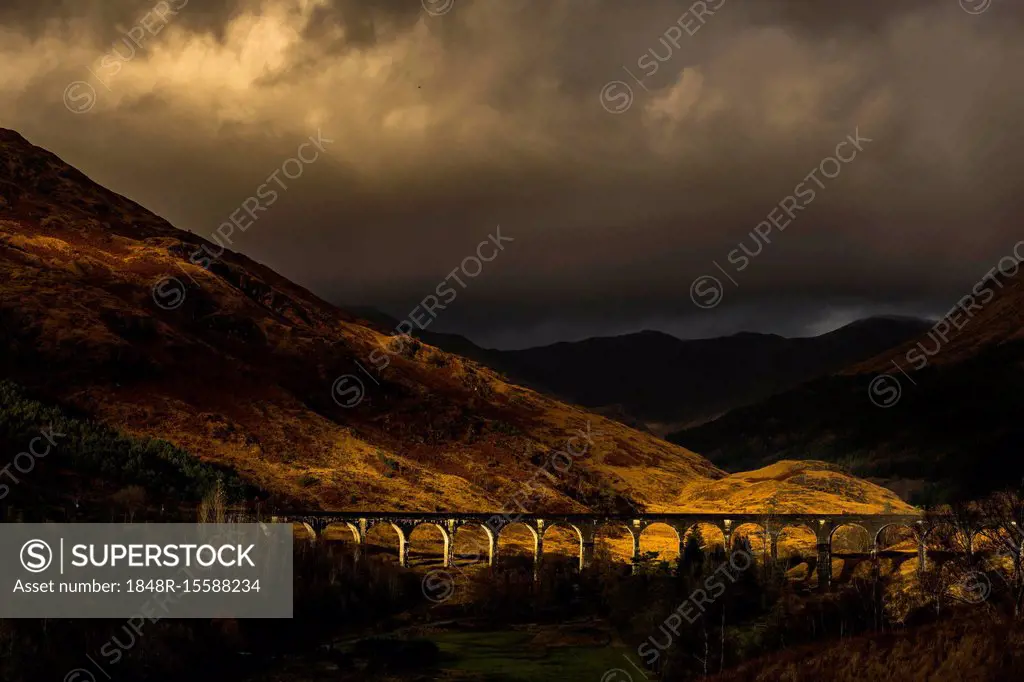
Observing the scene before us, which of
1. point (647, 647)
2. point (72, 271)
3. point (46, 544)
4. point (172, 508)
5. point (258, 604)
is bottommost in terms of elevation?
point (647, 647)

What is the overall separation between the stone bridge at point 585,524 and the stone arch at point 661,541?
1469 mm

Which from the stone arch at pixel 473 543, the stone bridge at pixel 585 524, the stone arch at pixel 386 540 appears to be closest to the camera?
the stone bridge at pixel 585 524

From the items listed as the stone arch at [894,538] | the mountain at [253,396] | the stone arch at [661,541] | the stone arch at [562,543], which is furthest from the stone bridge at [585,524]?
the mountain at [253,396]

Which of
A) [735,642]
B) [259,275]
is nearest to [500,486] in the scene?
[735,642]

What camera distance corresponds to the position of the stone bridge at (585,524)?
3031 inches

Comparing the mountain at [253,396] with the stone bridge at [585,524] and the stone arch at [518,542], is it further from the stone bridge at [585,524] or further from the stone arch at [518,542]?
the stone bridge at [585,524]

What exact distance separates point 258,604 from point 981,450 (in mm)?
123460

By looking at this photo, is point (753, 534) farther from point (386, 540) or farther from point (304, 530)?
point (304, 530)

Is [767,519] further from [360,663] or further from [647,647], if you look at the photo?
[360,663]

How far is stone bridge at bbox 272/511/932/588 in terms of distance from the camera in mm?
77000

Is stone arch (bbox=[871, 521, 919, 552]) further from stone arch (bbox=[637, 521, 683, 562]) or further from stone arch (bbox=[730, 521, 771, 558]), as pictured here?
stone arch (bbox=[637, 521, 683, 562])

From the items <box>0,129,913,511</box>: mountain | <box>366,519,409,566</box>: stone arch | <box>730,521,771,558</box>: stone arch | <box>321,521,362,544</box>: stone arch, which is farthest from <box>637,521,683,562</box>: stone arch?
<box>321,521,362,544</box>: stone arch

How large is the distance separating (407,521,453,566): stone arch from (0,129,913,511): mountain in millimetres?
6399

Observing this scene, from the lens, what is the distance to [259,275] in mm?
174750
